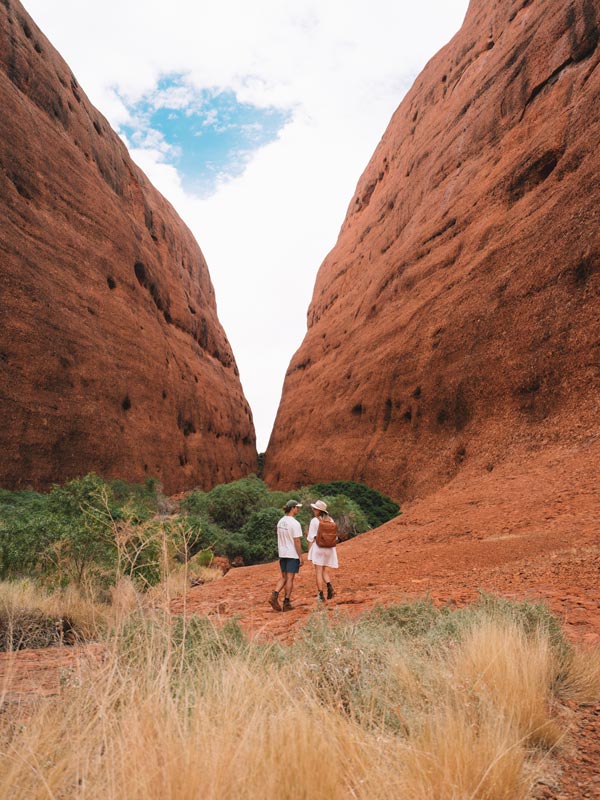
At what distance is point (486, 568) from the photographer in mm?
6566

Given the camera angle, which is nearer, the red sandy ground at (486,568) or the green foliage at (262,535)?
the red sandy ground at (486,568)

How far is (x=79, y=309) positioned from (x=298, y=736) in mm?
18357

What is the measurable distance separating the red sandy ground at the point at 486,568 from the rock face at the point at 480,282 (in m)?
1.78

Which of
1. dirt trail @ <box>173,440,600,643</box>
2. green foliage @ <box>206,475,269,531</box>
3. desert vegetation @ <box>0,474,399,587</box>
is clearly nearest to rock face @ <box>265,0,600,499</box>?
dirt trail @ <box>173,440,600,643</box>

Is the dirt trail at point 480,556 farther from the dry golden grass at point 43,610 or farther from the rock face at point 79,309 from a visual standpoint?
the rock face at point 79,309

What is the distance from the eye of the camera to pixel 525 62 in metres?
17.2

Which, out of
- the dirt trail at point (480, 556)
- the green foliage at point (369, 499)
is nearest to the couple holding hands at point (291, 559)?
the dirt trail at point (480, 556)

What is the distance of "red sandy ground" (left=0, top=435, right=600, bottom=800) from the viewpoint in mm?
2610

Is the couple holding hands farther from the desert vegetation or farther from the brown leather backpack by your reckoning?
the desert vegetation

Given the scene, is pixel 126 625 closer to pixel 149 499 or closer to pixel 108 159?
pixel 149 499

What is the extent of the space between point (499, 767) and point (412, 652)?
3.98ft


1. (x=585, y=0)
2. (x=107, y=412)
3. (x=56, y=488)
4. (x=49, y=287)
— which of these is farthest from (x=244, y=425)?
(x=585, y=0)

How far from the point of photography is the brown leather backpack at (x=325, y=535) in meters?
5.92

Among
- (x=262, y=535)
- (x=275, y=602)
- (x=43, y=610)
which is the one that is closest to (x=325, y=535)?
(x=275, y=602)
